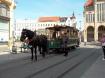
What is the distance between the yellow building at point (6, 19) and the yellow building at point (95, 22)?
68.6 meters

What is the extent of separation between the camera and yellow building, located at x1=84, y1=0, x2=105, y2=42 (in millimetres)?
119188

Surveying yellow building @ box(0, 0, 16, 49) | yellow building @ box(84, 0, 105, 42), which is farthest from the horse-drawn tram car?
yellow building @ box(84, 0, 105, 42)

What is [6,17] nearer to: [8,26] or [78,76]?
[8,26]

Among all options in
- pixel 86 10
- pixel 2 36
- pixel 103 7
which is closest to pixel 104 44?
pixel 2 36

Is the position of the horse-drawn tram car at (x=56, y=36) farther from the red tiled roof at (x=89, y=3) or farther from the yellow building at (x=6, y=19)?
the red tiled roof at (x=89, y=3)

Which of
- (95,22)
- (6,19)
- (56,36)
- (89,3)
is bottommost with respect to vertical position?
(56,36)

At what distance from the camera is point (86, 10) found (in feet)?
422

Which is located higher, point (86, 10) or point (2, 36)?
point (86, 10)

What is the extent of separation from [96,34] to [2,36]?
7451 cm

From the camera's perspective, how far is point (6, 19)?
50.1 m

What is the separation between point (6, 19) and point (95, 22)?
74058mm

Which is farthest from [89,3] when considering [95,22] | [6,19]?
[6,19]

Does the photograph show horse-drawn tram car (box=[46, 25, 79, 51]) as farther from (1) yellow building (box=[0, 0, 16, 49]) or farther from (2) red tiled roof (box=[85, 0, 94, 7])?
(2) red tiled roof (box=[85, 0, 94, 7])

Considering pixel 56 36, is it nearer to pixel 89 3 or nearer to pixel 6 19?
pixel 6 19
